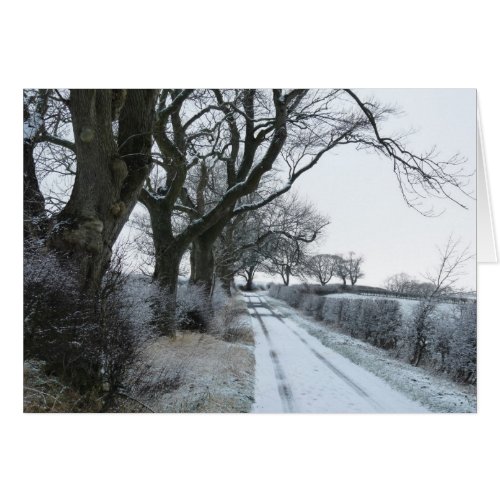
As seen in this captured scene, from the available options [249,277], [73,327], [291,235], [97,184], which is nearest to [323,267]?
[291,235]

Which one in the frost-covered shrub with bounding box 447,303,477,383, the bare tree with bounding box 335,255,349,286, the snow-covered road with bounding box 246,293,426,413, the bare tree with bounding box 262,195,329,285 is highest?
the bare tree with bounding box 262,195,329,285

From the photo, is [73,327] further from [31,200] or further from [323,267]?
[323,267]

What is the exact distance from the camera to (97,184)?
13.8 ft

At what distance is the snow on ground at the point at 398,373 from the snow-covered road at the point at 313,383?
109mm

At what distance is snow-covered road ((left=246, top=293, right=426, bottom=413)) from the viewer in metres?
4.31

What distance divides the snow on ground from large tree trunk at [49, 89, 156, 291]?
7.84 ft

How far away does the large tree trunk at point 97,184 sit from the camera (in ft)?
13.3

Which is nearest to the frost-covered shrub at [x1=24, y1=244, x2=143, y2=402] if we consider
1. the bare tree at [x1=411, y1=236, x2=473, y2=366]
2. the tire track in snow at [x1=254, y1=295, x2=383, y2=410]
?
the tire track in snow at [x1=254, y1=295, x2=383, y2=410]

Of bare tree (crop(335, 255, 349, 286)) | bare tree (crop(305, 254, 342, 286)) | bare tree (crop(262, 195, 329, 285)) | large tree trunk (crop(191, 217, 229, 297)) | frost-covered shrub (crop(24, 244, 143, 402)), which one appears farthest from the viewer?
large tree trunk (crop(191, 217, 229, 297))

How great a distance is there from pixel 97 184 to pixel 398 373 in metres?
3.70

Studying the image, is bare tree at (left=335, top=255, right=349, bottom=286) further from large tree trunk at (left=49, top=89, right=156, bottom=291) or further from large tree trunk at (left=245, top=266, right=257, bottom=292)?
large tree trunk at (left=49, top=89, right=156, bottom=291)

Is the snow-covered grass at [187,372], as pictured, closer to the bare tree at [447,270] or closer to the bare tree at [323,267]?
the bare tree at [323,267]

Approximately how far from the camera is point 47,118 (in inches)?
182
